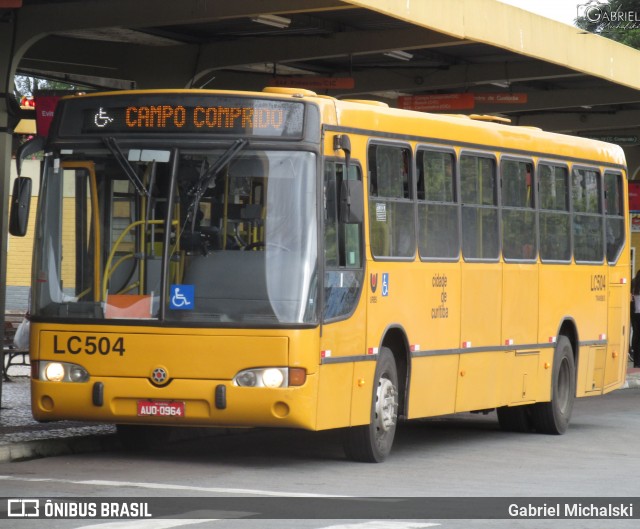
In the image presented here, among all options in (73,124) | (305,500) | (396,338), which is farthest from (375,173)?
(305,500)

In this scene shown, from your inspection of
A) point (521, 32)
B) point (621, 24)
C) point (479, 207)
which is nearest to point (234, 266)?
point (479, 207)

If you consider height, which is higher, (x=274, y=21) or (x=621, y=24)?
(x=621, y=24)

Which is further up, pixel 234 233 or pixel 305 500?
pixel 234 233

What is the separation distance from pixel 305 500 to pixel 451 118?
5.52 metres

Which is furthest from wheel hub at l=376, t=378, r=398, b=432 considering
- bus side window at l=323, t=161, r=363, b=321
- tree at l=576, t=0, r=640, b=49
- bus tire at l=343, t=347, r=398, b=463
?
tree at l=576, t=0, r=640, b=49

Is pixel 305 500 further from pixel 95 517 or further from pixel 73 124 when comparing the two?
pixel 73 124

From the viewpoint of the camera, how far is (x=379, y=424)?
14164mm

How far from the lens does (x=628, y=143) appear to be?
31859mm

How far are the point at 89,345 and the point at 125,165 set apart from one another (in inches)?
55.5

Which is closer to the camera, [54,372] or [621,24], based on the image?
[54,372]

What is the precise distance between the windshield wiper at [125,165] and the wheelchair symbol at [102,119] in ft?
0.49

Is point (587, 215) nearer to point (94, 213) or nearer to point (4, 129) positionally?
point (4, 129)

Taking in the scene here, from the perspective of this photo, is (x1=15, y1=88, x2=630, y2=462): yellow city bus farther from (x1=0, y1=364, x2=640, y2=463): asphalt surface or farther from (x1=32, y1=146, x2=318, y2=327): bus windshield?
(x1=0, y1=364, x2=640, y2=463): asphalt surface

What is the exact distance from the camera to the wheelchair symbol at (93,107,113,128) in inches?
533
